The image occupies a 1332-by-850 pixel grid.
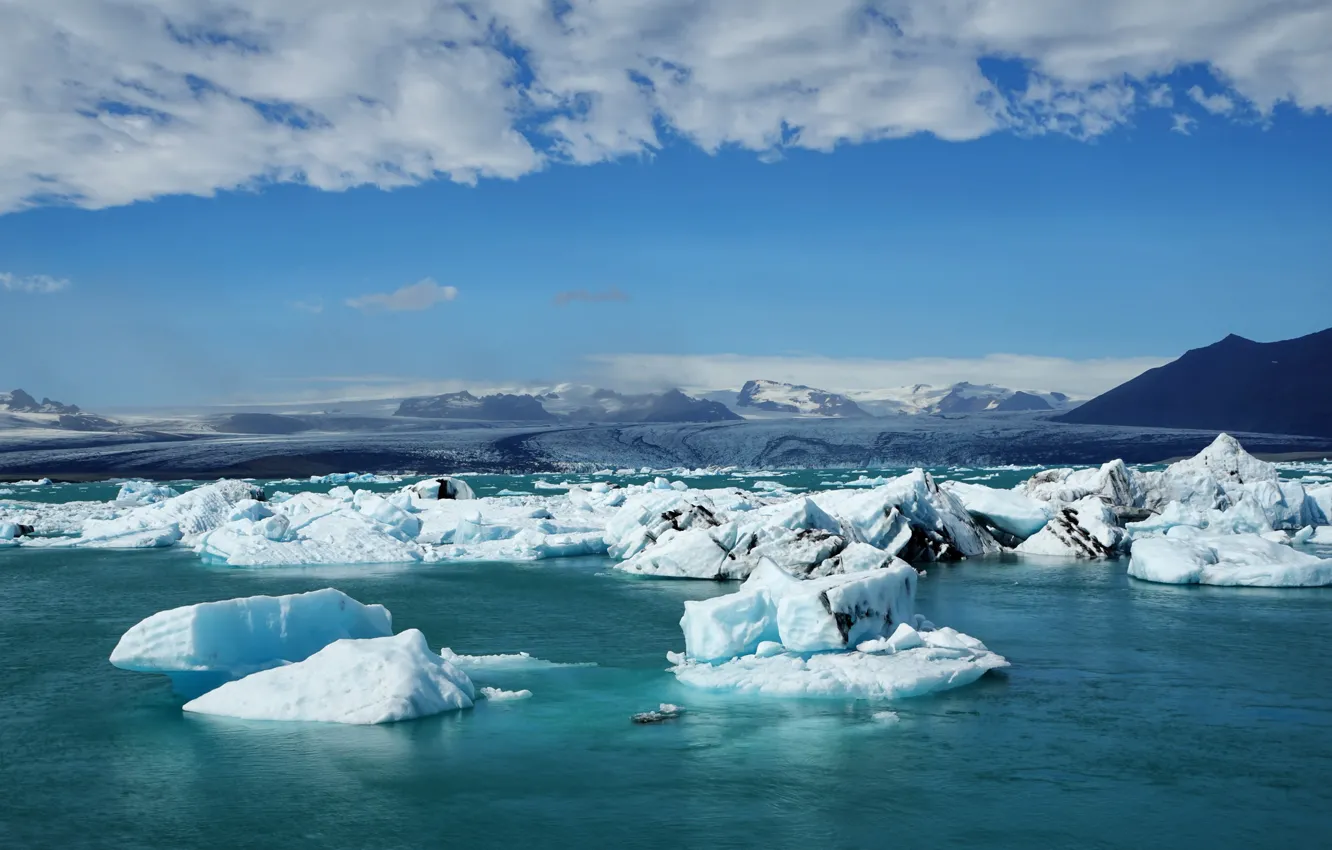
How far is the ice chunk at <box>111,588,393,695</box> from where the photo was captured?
30.3 ft

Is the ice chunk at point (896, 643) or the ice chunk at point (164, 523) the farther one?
the ice chunk at point (164, 523)

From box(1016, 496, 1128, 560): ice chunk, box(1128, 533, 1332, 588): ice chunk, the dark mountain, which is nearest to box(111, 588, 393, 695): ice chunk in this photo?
box(1128, 533, 1332, 588): ice chunk

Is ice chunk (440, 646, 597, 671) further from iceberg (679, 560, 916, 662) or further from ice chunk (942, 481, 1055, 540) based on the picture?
ice chunk (942, 481, 1055, 540)

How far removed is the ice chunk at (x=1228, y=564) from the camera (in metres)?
16.2

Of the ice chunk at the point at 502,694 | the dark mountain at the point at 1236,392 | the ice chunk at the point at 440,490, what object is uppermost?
the dark mountain at the point at 1236,392

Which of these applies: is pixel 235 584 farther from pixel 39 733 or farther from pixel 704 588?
pixel 39 733

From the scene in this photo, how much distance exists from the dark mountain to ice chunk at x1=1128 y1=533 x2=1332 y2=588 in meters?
126

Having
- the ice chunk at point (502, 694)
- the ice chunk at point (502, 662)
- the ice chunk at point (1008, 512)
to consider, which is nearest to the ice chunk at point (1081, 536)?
the ice chunk at point (1008, 512)

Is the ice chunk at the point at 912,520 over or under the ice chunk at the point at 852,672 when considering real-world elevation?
over

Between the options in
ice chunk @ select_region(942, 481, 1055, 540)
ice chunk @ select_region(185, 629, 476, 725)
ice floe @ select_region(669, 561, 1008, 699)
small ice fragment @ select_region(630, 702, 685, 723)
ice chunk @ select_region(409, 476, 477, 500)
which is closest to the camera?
ice chunk @ select_region(185, 629, 476, 725)

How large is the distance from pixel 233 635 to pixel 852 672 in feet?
17.8

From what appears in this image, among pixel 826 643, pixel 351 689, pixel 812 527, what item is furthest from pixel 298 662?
pixel 812 527

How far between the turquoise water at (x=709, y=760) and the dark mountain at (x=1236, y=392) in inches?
5301

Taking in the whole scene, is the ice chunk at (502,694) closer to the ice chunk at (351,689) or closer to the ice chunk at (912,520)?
the ice chunk at (351,689)
